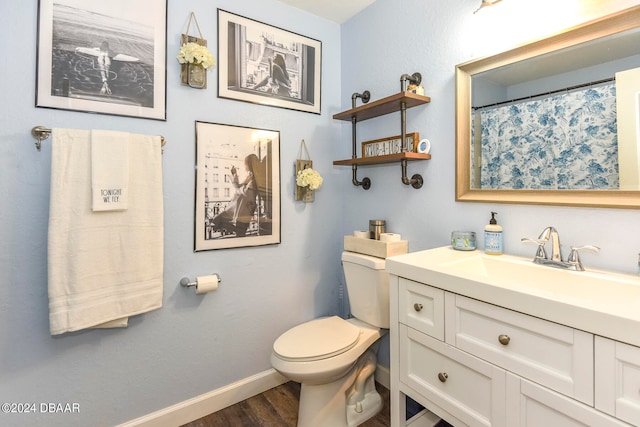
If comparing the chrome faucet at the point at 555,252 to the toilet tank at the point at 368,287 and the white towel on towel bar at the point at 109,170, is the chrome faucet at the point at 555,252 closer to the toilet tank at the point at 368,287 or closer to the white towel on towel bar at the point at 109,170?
the toilet tank at the point at 368,287

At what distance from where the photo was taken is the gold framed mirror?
42.2 inches

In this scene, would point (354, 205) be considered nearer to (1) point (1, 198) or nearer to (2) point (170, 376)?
(2) point (170, 376)

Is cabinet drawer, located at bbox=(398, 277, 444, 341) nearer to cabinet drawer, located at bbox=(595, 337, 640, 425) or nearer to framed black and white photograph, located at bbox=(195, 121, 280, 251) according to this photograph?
cabinet drawer, located at bbox=(595, 337, 640, 425)

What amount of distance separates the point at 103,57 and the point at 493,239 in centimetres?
196

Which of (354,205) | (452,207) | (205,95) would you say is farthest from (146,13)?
(452,207)

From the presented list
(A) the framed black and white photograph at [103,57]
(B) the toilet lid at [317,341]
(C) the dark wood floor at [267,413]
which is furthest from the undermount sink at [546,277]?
(A) the framed black and white photograph at [103,57]

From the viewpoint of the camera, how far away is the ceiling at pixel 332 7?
1.95 metres

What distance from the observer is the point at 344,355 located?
1497 millimetres

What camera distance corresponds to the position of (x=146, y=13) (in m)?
1.53

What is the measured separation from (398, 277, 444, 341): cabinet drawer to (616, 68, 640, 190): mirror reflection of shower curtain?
0.75 m

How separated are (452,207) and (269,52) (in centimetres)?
141

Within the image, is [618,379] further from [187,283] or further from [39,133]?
[39,133]

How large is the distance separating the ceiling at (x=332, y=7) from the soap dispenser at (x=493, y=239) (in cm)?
157

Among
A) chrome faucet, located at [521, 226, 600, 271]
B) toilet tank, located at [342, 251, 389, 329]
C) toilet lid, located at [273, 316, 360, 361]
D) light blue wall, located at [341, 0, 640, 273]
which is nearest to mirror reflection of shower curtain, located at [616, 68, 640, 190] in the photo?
light blue wall, located at [341, 0, 640, 273]
